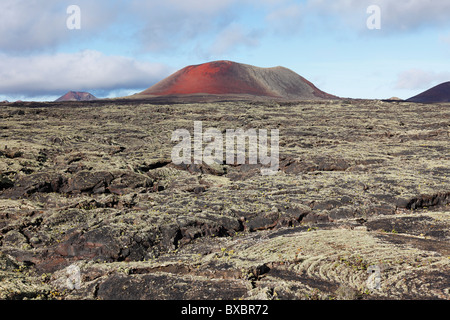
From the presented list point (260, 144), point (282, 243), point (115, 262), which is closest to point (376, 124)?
Result: point (260, 144)

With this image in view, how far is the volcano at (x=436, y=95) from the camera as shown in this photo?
3123 inches

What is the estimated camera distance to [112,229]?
10344 millimetres

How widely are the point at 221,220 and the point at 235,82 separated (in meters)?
73.6

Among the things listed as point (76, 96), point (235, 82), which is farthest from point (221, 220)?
point (76, 96)

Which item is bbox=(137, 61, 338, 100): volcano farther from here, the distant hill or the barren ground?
the distant hill

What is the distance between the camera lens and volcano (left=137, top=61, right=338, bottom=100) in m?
77.8

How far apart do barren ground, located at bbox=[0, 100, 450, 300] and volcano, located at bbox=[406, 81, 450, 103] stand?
63.9m

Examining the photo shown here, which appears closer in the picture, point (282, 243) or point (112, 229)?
point (282, 243)

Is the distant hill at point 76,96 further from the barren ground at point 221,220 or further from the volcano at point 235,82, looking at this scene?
the barren ground at point 221,220

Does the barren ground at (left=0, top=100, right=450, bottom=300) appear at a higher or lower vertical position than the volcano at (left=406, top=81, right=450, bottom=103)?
lower

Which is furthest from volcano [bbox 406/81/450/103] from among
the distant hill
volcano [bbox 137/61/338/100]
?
the distant hill

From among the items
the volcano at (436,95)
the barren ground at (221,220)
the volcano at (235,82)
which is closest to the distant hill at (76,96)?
the volcano at (235,82)
